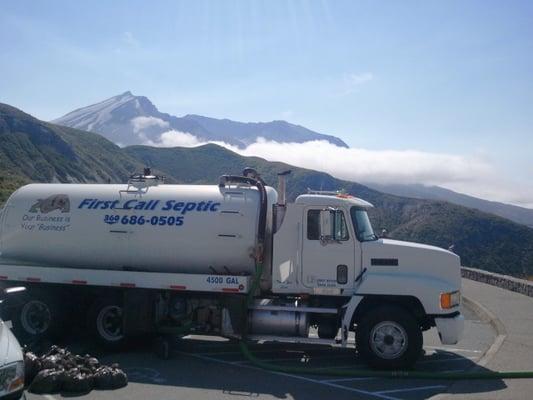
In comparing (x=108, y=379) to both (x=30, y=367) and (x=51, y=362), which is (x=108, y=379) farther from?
(x=30, y=367)

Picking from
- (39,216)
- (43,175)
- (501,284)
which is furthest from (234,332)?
(43,175)

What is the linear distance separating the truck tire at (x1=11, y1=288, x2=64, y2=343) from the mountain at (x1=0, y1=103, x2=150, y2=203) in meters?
83.8

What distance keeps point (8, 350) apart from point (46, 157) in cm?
11653

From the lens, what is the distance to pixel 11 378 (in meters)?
6.04

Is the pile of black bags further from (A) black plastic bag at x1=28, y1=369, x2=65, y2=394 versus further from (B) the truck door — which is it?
(B) the truck door

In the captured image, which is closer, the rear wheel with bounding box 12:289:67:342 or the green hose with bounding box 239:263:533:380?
the green hose with bounding box 239:263:533:380

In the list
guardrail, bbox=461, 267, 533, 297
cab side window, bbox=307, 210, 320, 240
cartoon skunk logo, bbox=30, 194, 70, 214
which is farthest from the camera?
guardrail, bbox=461, 267, 533, 297

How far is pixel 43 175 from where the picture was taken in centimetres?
10356

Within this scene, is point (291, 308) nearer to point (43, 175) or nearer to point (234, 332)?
point (234, 332)

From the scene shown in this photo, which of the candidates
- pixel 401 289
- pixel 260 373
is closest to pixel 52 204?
pixel 260 373

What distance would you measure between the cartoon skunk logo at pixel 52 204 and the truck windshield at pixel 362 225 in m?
5.91

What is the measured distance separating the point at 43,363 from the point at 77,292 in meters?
3.34

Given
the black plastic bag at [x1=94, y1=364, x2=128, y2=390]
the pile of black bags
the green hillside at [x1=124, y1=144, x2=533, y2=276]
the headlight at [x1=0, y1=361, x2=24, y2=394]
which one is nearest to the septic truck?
the pile of black bags

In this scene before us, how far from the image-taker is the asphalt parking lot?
8.73 metres
